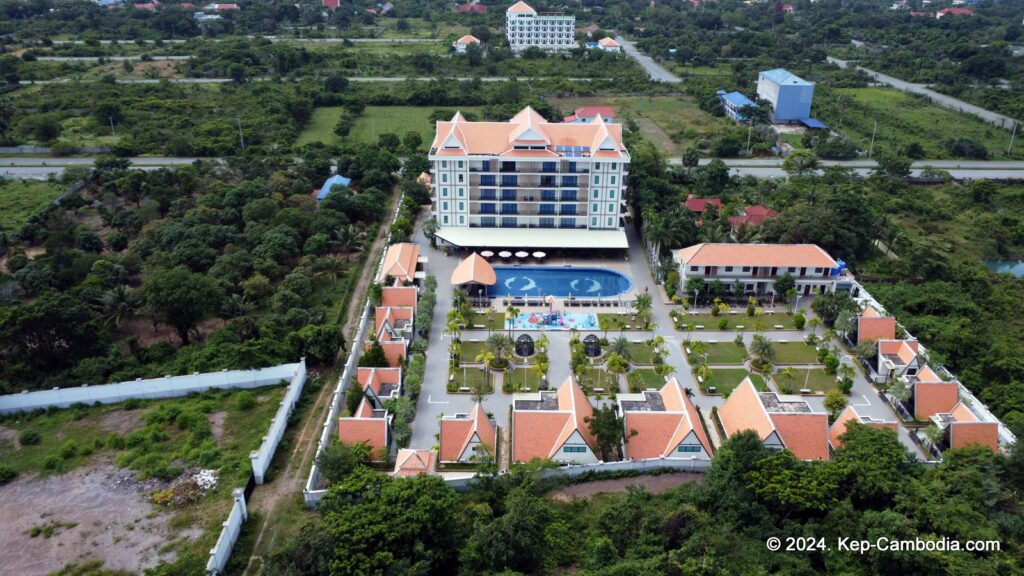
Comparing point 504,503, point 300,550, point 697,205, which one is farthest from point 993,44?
point 300,550

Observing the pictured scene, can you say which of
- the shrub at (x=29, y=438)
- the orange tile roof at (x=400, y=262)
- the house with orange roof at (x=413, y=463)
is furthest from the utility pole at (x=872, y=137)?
the shrub at (x=29, y=438)

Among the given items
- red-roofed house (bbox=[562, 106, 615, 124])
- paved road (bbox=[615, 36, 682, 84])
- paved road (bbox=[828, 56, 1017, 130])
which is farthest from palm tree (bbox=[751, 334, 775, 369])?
paved road (bbox=[615, 36, 682, 84])

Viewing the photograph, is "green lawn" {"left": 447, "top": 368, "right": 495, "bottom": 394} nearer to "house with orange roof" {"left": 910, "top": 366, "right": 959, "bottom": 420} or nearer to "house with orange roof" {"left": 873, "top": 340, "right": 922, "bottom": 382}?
"house with orange roof" {"left": 873, "top": 340, "right": 922, "bottom": 382}

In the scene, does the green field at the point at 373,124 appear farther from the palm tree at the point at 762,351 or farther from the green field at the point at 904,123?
Result: the green field at the point at 904,123

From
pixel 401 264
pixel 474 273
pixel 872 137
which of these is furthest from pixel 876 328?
pixel 872 137

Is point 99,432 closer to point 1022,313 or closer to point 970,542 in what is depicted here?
point 970,542

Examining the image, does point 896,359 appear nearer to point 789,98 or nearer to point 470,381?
point 470,381
